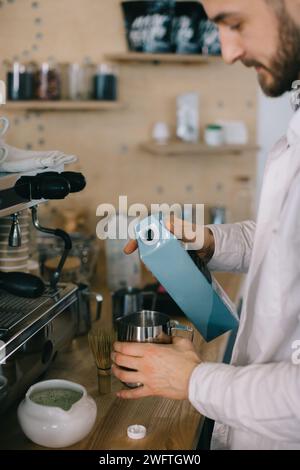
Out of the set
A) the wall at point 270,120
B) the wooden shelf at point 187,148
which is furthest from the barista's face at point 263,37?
the wall at point 270,120

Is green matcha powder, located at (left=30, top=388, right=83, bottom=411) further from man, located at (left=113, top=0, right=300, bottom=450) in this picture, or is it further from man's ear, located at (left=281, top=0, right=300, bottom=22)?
man's ear, located at (left=281, top=0, right=300, bottom=22)

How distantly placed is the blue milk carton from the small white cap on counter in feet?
0.97

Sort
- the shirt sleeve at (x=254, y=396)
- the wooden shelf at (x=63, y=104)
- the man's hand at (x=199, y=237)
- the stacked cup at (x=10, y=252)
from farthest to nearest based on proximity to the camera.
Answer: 1. the wooden shelf at (x=63, y=104)
2. the stacked cup at (x=10, y=252)
3. the man's hand at (x=199, y=237)
4. the shirt sleeve at (x=254, y=396)

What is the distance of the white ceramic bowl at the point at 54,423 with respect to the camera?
115cm

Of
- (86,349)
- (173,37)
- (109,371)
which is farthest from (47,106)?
(109,371)

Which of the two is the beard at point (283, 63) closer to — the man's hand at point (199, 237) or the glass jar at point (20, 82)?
the man's hand at point (199, 237)

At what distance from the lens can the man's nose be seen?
3.86 ft

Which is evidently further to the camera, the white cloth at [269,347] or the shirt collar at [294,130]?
the shirt collar at [294,130]

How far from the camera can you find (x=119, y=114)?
295cm

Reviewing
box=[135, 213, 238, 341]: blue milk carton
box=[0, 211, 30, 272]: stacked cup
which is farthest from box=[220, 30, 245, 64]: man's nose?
box=[0, 211, 30, 272]: stacked cup

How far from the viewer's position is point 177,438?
4.07 feet

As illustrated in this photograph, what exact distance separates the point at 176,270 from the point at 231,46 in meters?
0.49

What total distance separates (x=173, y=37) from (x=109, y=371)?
182 centimetres

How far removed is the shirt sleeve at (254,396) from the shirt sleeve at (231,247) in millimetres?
538
